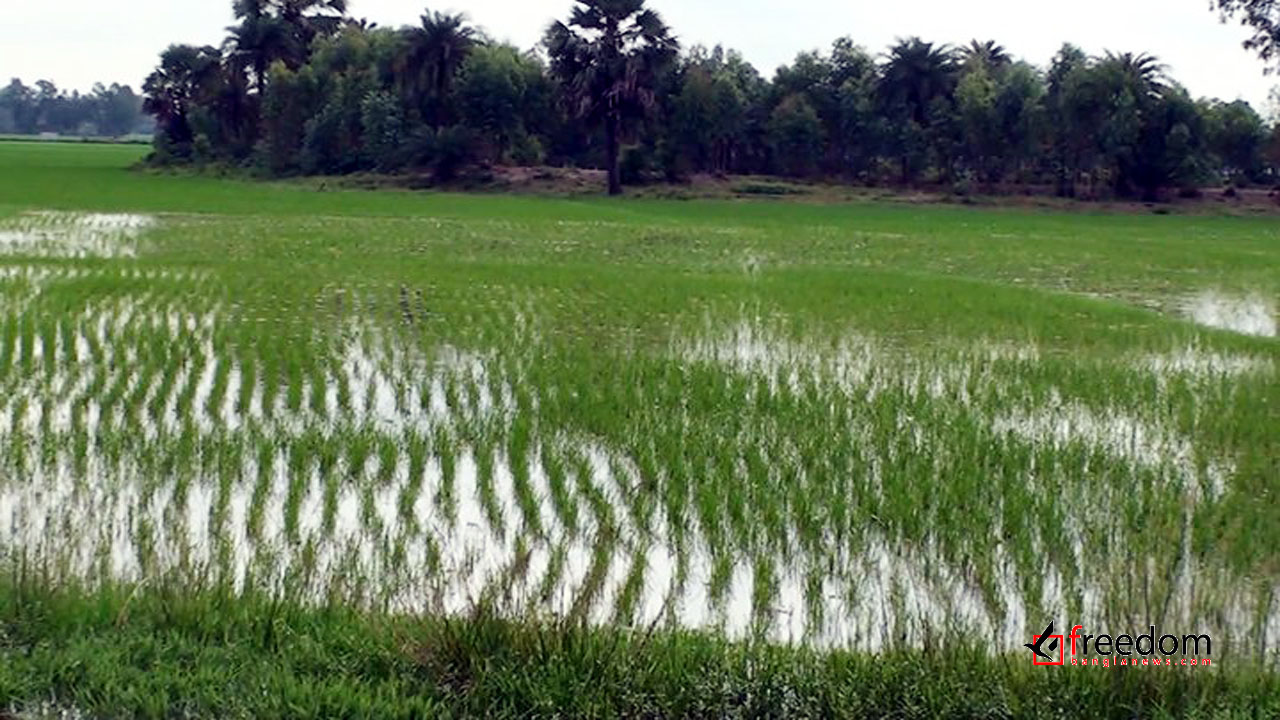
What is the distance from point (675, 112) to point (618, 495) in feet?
122

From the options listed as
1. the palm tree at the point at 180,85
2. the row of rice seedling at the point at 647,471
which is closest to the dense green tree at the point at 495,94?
the palm tree at the point at 180,85

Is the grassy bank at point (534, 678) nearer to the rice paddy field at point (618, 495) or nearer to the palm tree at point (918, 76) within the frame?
the rice paddy field at point (618, 495)

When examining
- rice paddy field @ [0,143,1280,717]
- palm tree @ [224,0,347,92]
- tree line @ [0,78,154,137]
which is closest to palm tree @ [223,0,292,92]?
palm tree @ [224,0,347,92]

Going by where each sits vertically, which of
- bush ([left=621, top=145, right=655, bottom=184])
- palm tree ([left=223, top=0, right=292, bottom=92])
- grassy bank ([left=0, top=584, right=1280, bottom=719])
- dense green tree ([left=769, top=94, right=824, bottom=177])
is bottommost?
grassy bank ([left=0, top=584, right=1280, bottom=719])

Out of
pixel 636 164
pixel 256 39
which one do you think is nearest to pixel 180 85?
pixel 256 39

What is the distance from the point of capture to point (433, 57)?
4309 cm

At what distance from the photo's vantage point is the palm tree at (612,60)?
39.6 meters

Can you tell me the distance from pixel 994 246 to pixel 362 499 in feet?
62.6

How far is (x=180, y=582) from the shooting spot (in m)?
4.35

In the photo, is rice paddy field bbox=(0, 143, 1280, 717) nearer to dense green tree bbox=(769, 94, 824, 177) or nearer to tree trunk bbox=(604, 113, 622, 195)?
tree trunk bbox=(604, 113, 622, 195)

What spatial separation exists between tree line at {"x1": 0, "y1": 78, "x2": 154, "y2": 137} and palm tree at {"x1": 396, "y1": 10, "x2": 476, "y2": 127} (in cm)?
7844

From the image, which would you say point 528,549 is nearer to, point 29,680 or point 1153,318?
point 29,680

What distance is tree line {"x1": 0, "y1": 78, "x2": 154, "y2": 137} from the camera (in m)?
116

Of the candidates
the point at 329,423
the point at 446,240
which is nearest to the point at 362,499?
the point at 329,423
